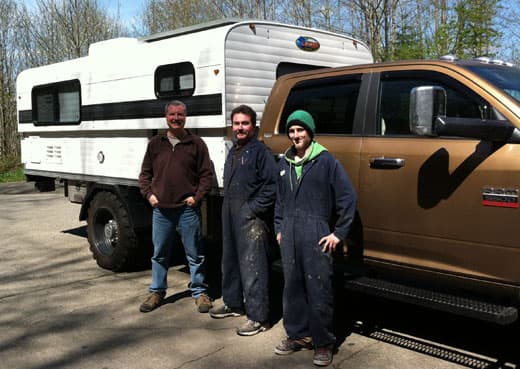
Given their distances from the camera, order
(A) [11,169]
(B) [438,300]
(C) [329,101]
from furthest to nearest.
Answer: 1. (A) [11,169]
2. (C) [329,101]
3. (B) [438,300]

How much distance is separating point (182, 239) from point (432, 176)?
2.52 metres

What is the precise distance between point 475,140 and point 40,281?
5.00m

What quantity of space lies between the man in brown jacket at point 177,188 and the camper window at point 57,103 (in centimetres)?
244

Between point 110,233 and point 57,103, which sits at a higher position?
point 57,103

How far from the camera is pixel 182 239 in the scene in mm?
5418

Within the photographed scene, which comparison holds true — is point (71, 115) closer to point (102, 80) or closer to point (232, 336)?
point (102, 80)

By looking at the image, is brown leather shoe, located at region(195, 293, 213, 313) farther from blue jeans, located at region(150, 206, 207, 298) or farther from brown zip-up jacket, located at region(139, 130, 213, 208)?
brown zip-up jacket, located at region(139, 130, 213, 208)

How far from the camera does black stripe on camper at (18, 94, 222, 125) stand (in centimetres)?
537

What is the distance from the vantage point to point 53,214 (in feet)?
37.8

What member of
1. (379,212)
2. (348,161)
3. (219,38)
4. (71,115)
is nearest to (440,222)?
(379,212)

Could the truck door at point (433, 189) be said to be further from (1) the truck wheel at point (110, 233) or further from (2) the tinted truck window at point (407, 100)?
(1) the truck wheel at point (110, 233)

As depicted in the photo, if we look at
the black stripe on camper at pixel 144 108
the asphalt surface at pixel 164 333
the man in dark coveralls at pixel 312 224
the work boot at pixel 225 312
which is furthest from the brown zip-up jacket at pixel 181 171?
the man in dark coveralls at pixel 312 224

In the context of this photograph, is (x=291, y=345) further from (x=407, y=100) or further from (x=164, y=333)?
(x=407, y=100)

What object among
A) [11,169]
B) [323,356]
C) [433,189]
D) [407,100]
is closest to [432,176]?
[433,189]
